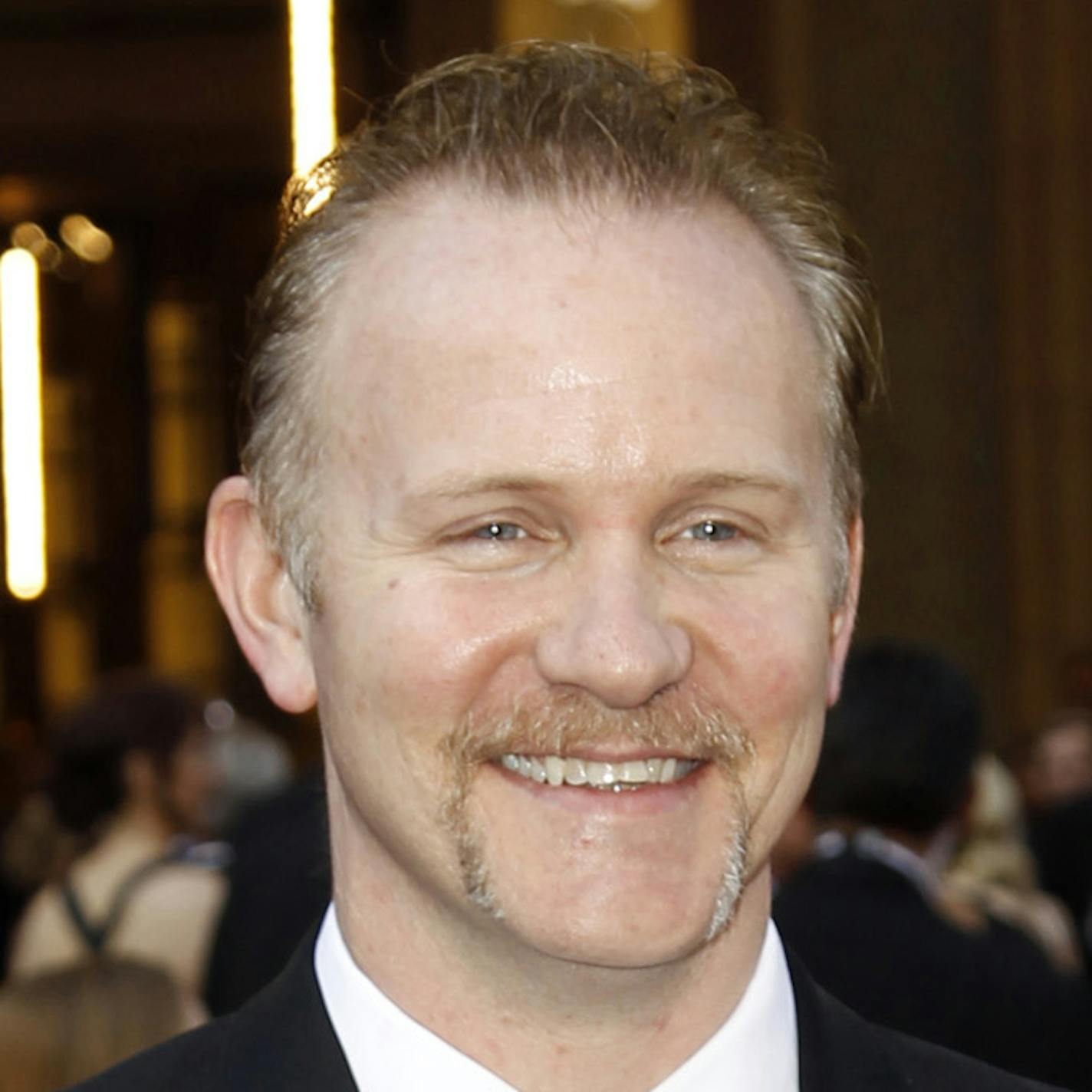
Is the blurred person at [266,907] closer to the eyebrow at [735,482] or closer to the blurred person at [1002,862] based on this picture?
the blurred person at [1002,862]

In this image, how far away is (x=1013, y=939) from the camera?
3.83 meters

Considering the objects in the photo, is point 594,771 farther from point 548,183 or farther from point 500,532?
point 548,183

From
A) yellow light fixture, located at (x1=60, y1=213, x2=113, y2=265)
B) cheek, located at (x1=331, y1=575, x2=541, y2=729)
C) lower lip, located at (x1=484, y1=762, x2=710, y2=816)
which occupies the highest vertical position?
cheek, located at (x1=331, y1=575, x2=541, y2=729)

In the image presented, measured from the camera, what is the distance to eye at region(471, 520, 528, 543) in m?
1.80

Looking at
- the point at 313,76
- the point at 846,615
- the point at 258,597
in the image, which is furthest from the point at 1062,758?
the point at 258,597

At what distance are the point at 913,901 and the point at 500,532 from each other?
2.16m

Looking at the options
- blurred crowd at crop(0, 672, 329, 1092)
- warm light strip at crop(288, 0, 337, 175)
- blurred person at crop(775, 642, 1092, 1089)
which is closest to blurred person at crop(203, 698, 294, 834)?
blurred crowd at crop(0, 672, 329, 1092)

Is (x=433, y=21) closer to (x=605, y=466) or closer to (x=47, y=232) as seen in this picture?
(x=47, y=232)

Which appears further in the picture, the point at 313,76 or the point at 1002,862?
the point at 313,76

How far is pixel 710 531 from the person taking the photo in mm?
1832

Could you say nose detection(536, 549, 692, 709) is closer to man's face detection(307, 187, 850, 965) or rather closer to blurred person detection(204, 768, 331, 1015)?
man's face detection(307, 187, 850, 965)

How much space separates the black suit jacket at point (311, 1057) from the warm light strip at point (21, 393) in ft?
46.1

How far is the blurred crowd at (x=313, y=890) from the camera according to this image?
346cm

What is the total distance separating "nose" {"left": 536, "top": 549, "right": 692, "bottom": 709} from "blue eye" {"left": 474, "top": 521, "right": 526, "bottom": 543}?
53 millimetres
